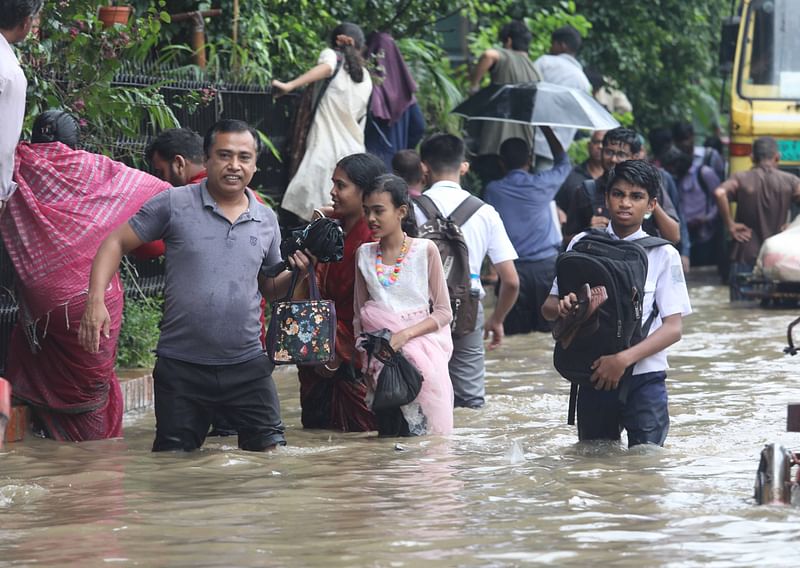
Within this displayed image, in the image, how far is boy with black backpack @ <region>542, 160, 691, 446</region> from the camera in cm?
694

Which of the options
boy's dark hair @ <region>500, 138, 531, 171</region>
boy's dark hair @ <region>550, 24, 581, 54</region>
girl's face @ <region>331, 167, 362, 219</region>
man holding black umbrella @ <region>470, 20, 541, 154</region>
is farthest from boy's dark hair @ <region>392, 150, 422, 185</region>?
boy's dark hair @ <region>550, 24, 581, 54</region>

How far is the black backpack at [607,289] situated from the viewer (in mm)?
6926

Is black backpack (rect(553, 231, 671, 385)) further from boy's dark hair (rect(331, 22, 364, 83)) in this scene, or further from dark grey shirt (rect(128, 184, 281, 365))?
boy's dark hair (rect(331, 22, 364, 83))

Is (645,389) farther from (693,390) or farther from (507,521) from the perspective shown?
(693,390)

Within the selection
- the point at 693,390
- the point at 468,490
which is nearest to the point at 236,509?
the point at 468,490

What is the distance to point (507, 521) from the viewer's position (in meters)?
5.92

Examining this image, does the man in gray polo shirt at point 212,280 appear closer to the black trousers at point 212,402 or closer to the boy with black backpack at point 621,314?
the black trousers at point 212,402

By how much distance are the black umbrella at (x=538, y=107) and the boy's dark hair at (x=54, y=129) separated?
5.54 meters

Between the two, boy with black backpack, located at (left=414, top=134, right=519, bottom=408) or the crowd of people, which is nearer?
the crowd of people

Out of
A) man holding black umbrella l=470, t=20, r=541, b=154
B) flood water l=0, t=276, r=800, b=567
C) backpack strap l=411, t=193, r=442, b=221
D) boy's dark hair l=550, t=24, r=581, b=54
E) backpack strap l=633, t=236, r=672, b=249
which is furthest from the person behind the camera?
boy's dark hair l=550, t=24, r=581, b=54

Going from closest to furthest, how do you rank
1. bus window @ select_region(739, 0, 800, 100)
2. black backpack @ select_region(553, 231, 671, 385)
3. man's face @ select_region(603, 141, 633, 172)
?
black backpack @ select_region(553, 231, 671, 385)
man's face @ select_region(603, 141, 633, 172)
bus window @ select_region(739, 0, 800, 100)

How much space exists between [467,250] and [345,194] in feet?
3.14

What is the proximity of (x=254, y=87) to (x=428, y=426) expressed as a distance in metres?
4.82

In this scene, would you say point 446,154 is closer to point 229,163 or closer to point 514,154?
point 229,163
